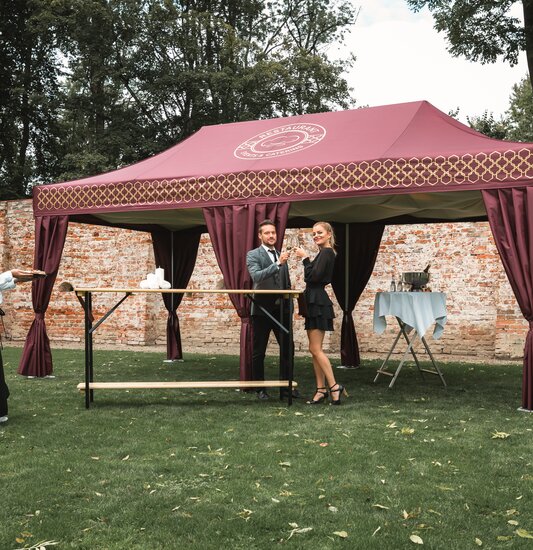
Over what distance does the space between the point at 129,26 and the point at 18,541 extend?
1943cm

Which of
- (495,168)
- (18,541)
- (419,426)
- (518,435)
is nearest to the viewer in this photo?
(18,541)

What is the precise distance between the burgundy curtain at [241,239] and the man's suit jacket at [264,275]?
0.28 metres

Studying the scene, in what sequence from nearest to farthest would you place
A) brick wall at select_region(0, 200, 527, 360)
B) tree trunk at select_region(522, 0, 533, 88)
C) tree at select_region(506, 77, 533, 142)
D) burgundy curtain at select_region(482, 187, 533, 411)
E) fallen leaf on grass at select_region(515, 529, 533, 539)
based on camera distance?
fallen leaf on grass at select_region(515, 529, 533, 539), burgundy curtain at select_region(482, 187, 533, 411), brick wall at select_region(0, 200, 527, 360), tree trunk at select_region(522, 0, 533, 88), tree at select_region(506, 77, 533, 142)

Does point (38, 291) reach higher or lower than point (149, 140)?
lower

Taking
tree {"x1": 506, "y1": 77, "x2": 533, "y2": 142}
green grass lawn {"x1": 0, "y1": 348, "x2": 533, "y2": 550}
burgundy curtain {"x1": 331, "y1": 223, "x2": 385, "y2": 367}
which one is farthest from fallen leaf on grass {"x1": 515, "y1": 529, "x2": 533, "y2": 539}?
tree {"x1": 506, "y1": 77, "x2": 533, "y2": 142}

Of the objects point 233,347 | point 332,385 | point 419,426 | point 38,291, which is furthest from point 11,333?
point 419,426

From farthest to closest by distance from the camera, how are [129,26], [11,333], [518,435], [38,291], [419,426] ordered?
[129,26] < [11,333] < [38,291] < [419,426] < [518,435]

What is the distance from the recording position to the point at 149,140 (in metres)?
20.9

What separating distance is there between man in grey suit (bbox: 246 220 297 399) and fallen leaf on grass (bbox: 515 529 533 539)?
3.67 metres

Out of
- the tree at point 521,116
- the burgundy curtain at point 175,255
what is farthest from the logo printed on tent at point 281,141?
the tree at point 521,116

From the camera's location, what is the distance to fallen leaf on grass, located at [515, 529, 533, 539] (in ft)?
10.7

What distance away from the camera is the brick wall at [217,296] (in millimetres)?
11414

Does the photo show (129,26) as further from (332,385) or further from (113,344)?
(332,385)

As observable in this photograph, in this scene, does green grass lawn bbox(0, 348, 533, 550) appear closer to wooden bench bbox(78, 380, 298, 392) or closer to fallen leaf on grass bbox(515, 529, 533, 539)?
fallen leaf on grass bbox(515, 529, 533, 539)
